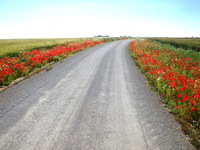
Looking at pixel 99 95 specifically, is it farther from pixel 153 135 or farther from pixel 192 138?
pixel 192 138

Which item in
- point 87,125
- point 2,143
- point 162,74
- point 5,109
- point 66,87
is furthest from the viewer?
point 162,74

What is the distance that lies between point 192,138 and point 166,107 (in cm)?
162

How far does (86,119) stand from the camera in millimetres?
3982

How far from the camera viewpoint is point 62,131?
3.46m

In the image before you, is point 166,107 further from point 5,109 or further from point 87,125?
point 5,109

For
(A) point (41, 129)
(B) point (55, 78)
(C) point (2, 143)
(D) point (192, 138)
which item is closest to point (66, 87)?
(B) point (55, 78)

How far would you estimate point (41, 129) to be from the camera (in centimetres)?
352

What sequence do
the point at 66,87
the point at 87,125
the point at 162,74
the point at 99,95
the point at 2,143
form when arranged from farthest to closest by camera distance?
the point at 162,74 → the point at 66,87 → the point at 99,95 → the point at 87,125 → the point at 2,143

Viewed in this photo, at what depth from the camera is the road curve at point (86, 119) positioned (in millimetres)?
3100

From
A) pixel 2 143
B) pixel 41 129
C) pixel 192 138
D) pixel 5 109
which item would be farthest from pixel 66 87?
pixel 192 138

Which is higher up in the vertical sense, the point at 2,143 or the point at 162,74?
the point at 162,74

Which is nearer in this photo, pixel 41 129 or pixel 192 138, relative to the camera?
pixel 192 138

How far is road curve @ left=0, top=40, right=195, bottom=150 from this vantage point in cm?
310

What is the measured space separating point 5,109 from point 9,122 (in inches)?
37.0
